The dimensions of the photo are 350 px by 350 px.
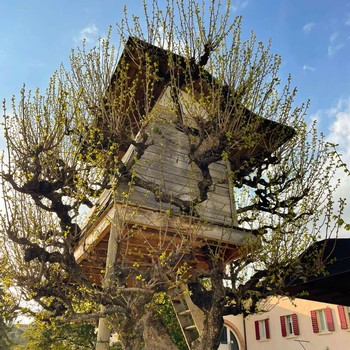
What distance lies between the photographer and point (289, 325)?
2195 cm

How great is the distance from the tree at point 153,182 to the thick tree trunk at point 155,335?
0.03 metres

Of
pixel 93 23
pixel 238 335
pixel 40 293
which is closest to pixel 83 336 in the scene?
pixel 238 335

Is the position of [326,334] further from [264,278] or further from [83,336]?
[264,278]

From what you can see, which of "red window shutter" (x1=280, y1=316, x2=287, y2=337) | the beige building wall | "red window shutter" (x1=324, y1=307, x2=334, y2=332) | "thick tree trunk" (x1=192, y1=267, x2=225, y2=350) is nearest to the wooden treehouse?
"thick tree trunk" (x1=192, y1=267, x2=225, y2=350)

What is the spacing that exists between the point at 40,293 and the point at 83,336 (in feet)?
49.4

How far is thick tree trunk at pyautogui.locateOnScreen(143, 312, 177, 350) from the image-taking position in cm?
830

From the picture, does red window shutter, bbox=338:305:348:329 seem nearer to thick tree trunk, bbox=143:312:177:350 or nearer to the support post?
thick tree trunk, bbox=143:312:177:350

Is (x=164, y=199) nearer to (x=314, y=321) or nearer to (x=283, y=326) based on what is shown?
(x=314, y=321)

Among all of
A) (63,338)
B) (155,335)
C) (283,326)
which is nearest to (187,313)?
(155,335)

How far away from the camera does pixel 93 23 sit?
6953 millimetres

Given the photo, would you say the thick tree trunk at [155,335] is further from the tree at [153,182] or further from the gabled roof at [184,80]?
the gabled roof at [184,80]

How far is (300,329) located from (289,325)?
1329 mm

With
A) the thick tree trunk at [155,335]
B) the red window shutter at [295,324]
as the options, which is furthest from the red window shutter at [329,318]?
the thick tree trunk at [155,335]

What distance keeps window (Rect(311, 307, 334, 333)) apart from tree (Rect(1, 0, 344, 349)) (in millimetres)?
13925
